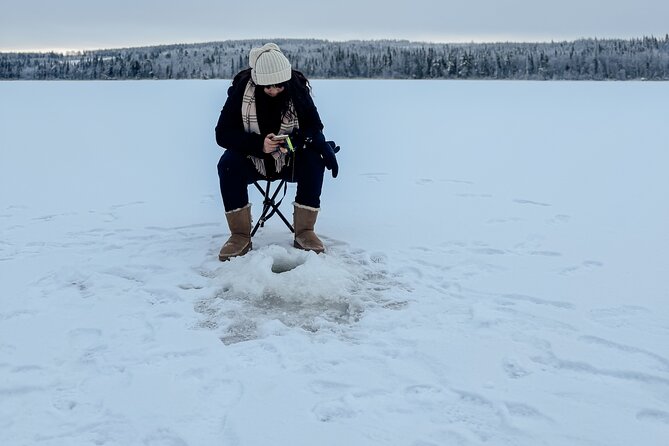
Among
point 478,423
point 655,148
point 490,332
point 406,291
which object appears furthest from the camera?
point 655,148

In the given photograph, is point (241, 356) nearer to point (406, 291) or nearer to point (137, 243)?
point (406, 291)

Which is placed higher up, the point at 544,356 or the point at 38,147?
the point at 38,147

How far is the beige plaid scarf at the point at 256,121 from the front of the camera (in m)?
3.74

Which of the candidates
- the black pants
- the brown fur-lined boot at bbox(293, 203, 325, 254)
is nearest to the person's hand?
the black pants

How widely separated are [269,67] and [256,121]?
37 cm

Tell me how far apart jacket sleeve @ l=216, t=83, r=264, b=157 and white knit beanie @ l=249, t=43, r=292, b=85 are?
0.63 feet

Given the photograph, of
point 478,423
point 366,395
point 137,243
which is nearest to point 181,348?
point 366,395

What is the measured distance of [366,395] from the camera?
2.26 metres

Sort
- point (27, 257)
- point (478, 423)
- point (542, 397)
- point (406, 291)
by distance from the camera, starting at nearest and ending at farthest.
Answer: point (478, 423) < point (542, 397) < point (406, 291) < point (27, 257)

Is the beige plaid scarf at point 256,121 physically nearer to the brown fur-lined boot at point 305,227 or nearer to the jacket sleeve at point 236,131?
the jacket sleeve at point 236,131

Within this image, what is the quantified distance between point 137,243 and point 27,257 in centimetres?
63

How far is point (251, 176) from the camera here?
3918 millimetres

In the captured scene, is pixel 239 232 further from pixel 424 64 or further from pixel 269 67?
pixel 424 64

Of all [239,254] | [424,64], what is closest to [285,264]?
[239,254]
